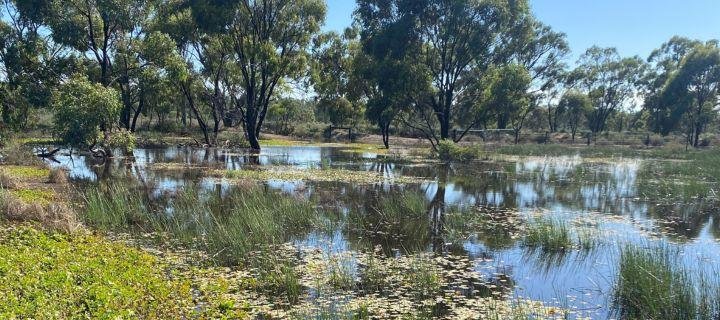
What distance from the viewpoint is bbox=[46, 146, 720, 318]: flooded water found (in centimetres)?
840

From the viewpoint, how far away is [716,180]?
20344 mm

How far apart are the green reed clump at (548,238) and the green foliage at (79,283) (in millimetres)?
7060

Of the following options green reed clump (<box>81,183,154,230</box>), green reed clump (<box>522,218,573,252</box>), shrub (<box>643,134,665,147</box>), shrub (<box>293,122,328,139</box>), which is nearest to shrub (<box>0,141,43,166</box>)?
green reed clump (<box>81,183,154,230</box>)

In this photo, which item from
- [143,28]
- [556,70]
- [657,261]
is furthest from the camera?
[556,70]

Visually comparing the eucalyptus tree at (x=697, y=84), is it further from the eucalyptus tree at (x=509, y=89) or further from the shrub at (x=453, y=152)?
the shrub at (x=453, y=152)

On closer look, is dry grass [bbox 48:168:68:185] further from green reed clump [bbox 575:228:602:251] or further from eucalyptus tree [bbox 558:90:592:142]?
eucalyptus tree [bbox 558:90:592:142]

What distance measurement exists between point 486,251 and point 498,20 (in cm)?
2680

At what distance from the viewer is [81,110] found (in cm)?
2216

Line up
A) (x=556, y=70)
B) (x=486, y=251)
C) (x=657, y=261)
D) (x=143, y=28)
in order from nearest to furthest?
(x=657, y=261), (x=486, y=251), (x=143, y=28), (x=556, y=70)

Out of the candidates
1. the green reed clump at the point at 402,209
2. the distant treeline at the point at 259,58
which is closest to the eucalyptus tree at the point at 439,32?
the distant treeline at the point at 259,58

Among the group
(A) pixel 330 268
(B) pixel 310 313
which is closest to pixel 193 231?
(A) pixel 330 268

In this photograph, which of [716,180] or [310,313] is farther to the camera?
[716,180]

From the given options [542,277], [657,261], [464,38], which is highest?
[464,38]

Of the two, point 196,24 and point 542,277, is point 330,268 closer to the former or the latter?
point 542,277
